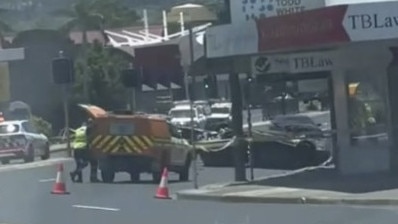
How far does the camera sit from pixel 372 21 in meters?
23.0

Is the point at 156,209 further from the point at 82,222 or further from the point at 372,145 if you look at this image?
the point at 372,145

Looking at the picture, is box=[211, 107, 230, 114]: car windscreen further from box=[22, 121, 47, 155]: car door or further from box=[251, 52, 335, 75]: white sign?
box=[251, 52, 335, 75]: white sign

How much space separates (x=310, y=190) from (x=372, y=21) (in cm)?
351

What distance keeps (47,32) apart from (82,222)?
499 inches

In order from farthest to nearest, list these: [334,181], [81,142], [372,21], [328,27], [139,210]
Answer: [81,142], [334,181], [372,21], [328,27], [139,210]

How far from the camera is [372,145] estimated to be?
26.0m

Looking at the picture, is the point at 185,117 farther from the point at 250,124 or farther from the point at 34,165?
the point at 250,124

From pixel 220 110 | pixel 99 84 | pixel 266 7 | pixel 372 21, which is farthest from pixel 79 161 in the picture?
pixel 220 110

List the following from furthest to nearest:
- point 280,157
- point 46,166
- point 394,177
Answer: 1. point 46,166
2. point 280,157
3. point 394,177

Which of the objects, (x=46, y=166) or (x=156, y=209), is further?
(x=46, y=166)

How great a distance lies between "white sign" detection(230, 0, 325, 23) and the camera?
1166 inches

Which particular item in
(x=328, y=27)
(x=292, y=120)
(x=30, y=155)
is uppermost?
(x=328, y=27)

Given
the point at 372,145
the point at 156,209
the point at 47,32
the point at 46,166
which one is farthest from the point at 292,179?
the point at 47,32

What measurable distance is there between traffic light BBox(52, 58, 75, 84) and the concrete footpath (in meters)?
10.6
